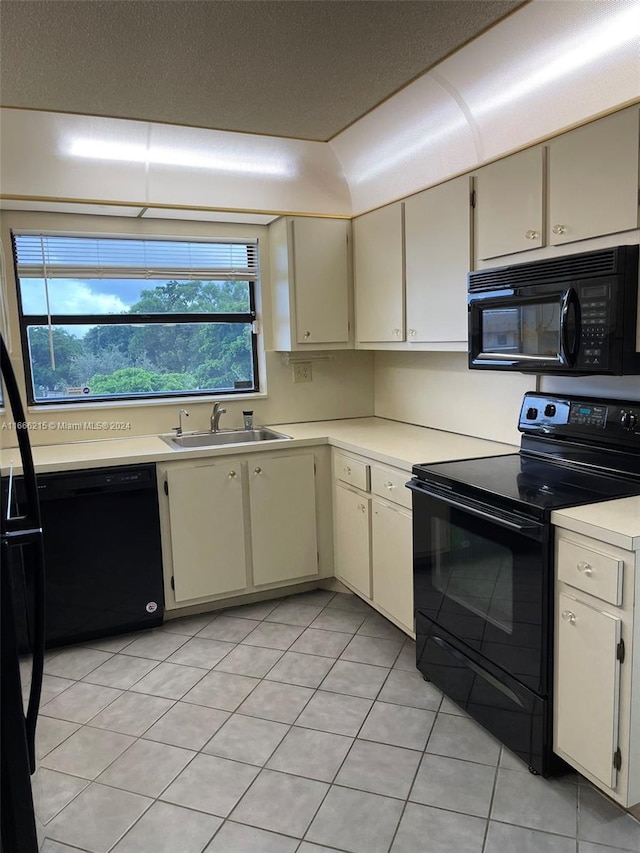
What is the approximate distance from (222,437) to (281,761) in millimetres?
1883

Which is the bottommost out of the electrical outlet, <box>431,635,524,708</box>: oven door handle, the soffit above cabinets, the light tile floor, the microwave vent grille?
the light tile floor

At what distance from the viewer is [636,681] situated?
1.63 meters

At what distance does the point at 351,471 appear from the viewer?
3.11 m

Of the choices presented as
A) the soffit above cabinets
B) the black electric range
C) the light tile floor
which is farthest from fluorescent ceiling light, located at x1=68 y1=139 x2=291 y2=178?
the light tile floor

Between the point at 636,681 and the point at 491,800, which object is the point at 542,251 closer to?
the point at 636,681

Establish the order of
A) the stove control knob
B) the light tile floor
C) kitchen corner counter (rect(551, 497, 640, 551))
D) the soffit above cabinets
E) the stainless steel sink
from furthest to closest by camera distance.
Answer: the stainless steel sink
the stove control knob
the soffit above cabinets
the light tile floor
kitchen corner counter (rect(551, 497, 640, 551))

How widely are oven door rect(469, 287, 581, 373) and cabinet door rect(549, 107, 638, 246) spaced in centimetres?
21

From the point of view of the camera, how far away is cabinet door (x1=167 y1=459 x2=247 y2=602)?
305 centimetres

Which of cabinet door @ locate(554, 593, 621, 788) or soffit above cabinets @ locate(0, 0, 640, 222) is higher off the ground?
soffit above cabinets @ locate(0, 0, 640, 222)

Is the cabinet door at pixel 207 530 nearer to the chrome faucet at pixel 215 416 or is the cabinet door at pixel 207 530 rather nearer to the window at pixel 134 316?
the chrome faucet at pixel 215 416

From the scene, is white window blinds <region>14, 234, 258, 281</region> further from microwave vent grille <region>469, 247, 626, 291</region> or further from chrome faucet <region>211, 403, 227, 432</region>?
microwave vent grille <region>469, 247, 626, 291</region>

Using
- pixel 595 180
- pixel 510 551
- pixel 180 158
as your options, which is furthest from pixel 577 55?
pixel 180 158

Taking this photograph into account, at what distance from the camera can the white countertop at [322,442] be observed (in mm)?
2748

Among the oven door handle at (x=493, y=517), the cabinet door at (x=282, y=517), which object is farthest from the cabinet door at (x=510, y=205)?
the cabinet door at (x=282, y=517)
